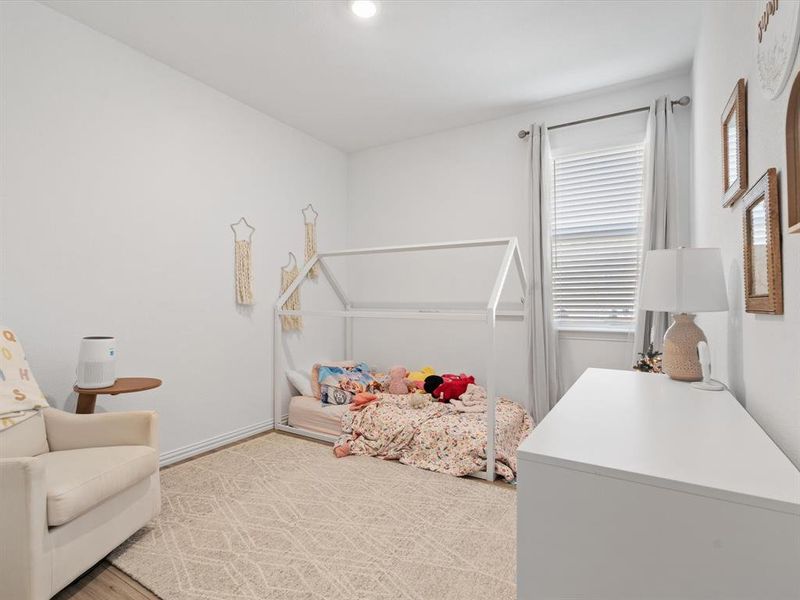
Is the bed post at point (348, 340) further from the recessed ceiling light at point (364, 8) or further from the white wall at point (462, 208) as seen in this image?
the recessed ceiling light at point (364, 8)

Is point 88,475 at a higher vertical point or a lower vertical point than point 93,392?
lower

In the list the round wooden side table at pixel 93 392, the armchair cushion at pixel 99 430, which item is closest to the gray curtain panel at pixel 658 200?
the armchair cushion at pixel 99 430

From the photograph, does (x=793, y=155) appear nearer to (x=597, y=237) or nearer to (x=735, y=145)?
(x=735, y=145)

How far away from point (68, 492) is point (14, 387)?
0.66m

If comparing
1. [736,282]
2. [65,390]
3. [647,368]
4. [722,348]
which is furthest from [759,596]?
[65,390]

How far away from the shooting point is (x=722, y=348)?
5.44 ft

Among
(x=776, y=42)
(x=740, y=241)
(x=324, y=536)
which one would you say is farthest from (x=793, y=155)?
(x=324, y=536)

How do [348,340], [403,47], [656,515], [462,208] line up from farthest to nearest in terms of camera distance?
[348,340] → [462,208] → [403,47] → [656,515]

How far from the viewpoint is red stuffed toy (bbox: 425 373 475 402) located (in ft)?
10.9

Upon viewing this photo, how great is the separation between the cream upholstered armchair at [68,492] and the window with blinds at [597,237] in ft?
9.71

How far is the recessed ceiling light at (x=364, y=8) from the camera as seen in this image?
7.20 feet

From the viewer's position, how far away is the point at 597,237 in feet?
10.8

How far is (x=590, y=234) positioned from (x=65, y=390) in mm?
3628

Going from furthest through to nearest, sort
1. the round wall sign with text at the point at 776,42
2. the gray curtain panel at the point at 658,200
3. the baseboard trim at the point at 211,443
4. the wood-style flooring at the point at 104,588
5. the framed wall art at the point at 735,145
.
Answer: the gray curtain panel at the point at 658,200 → the baseboard trim at the point at 211,443 → the wood-style flooring at the point at 104,588 → the framed wall art at the point at 735,145 → the round wall sign with text at the point at 776,42
